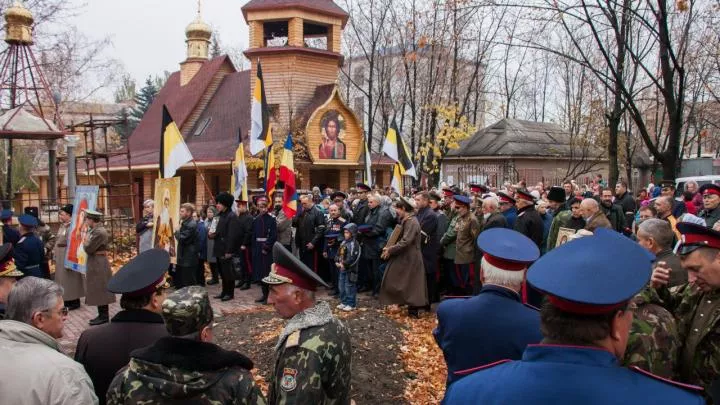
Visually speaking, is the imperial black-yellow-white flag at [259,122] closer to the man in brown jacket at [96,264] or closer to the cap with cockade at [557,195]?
the man in brown jacket at [96,264]

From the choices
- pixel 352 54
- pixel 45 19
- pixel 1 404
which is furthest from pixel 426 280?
pixel 352 54

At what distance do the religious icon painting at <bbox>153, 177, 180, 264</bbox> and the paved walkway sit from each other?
137 centimetres

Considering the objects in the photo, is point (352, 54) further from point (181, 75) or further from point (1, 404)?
point (1, 404)

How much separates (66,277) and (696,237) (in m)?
9.86

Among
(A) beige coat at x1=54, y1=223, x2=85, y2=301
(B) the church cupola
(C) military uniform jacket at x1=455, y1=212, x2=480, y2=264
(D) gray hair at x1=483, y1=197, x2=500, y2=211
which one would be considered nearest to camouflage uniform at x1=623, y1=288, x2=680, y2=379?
(D) gray hair at x1=483, y1=197, x2=500, y2=211

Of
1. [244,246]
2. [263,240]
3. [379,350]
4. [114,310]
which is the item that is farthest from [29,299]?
[114,310]

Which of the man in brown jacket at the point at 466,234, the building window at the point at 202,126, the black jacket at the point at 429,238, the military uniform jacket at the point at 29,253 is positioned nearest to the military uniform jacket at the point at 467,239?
the man in brown jacket at the point at 466,234

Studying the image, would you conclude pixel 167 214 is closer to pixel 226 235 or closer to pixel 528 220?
pixel 226 235

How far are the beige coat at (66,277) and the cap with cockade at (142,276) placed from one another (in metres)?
7.60

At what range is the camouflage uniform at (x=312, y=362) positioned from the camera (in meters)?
2.94

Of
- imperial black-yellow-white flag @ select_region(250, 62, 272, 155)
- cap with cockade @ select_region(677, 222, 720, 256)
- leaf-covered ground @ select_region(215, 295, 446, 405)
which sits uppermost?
imperial black-yellow-white flag @ select_region(250, 62, 272, 155)

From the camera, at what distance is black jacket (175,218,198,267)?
10.8 metres

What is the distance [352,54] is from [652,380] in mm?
34007

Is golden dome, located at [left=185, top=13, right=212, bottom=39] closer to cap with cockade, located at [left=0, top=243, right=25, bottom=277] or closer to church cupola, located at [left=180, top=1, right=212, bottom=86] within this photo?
church cupola, located at [left=180, top=1, right=212, bottom=86]
